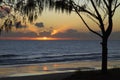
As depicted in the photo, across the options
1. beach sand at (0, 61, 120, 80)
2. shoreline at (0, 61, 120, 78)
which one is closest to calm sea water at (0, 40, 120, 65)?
shoreline at (0, 61, 120, 78)

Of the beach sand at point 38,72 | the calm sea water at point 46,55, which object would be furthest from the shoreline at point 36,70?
the calm sea water at point 46,55

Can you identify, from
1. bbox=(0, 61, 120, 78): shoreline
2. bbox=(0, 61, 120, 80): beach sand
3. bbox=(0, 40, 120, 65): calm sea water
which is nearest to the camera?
bbox=(0, 61, 120, 80): beach sand

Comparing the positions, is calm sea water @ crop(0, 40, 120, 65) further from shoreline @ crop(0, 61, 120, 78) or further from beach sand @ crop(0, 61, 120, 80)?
beach sand @ crop(0, 61, 120, 80)

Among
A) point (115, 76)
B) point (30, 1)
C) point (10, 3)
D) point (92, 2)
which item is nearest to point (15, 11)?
point (10, 3)

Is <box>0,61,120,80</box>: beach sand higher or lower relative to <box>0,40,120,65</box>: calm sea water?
higher

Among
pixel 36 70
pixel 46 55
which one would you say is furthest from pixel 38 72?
pixel 46 55

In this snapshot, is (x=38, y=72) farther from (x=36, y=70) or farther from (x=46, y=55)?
(x=46, y=55)

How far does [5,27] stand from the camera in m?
10.2

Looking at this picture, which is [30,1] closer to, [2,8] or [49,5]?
[49,5]

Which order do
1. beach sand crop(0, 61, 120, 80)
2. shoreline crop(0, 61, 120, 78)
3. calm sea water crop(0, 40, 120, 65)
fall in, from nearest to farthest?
beach sand crop(0, 61, 120, 80)
shoreline crop(0, 61, 120, 78)
calm sea water crop(0, 40, 120, 65)

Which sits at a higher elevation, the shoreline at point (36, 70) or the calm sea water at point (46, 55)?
the shoreline at point (36, 70)

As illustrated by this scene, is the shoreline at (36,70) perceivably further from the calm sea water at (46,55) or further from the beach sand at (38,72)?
the calm sea water at (46,55)

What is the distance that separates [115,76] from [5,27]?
4.73 m

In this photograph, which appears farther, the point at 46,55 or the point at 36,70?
the point at 46,55
